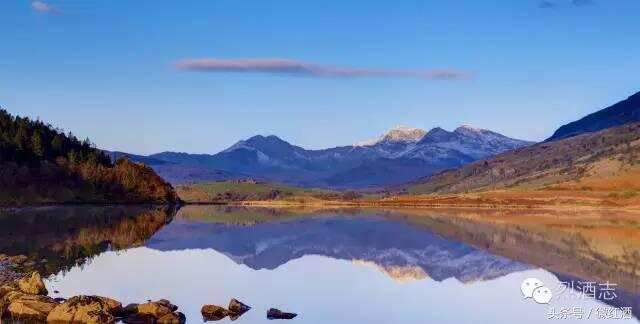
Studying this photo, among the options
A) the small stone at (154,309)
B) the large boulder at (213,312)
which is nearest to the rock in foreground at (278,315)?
the large boulder at (213,312)

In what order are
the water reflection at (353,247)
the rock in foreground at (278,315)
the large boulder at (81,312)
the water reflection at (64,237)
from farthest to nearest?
Answer: the water reflection at (353,247)
the water reflection at (64,237)
the rock in foreground at (278,315)
the large boulder at (81,312)

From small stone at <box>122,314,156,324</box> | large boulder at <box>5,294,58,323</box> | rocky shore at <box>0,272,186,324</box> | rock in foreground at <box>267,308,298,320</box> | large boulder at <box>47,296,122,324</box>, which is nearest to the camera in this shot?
large boulder at <box>47,296,122,324</box>

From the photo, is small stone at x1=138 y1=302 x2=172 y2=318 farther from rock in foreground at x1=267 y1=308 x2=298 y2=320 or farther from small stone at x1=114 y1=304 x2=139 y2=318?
rock in foreground at x1=267 y1=308 x2=298 y2=320

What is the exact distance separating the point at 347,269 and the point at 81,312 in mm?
30033

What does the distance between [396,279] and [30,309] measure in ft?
90.6

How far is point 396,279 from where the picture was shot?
5556cm

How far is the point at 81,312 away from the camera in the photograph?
1314 inches

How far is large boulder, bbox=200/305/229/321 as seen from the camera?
36625mm

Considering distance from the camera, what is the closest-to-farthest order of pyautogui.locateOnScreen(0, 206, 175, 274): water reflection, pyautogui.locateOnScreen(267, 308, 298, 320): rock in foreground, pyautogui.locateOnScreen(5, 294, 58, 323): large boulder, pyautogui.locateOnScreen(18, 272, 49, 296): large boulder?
pyautogui.locateOnScreen(5, 294, 58, 323): large boulder
pyautogui.locateOnScreen(267, 308, 298, 320): rock in foreground
pyautogui.locateOnScreen(18, 272, 49, 296): large boulder
pyautogui.locateOnScreen(0, 206, 175, 274): water reflection

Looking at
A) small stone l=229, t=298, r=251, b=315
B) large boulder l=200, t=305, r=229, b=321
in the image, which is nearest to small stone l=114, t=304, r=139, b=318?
large boulder l=200, t=305, r=229, b=321

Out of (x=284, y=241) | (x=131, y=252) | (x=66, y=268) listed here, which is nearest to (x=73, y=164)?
(x=284, y=241)

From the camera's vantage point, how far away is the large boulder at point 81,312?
33.1m

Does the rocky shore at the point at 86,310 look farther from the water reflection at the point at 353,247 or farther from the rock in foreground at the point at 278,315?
the water reflection at the point at 353,247

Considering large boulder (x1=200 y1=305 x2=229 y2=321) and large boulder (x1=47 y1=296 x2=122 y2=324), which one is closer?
large boulder (x1=47 y1=296 x2=122 y2=324)
